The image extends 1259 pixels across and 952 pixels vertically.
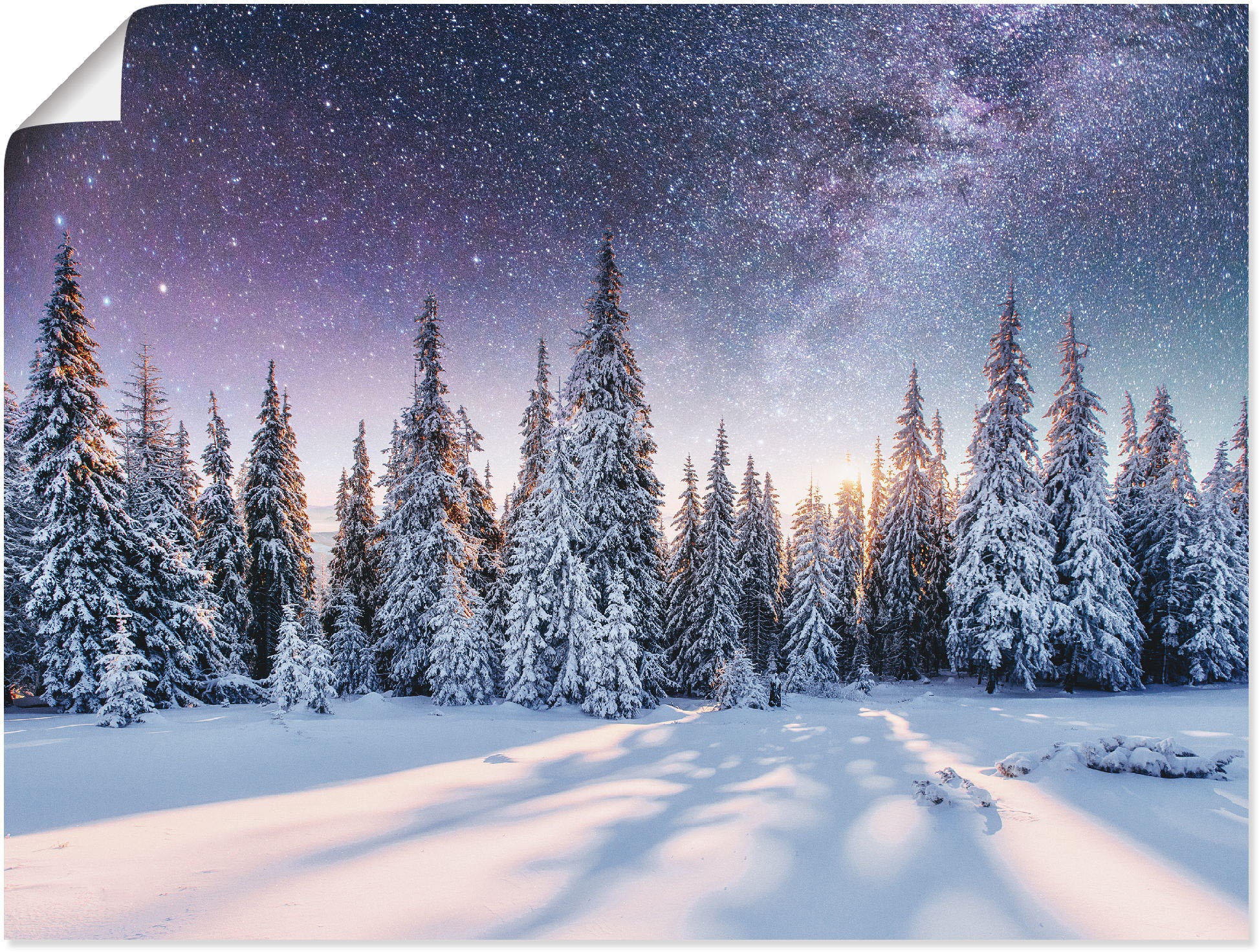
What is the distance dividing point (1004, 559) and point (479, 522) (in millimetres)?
15249

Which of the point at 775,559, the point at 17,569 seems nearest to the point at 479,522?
the point at 17,569

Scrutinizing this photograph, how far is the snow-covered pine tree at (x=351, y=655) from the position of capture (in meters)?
14.7

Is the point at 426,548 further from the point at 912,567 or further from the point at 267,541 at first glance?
the point at 912,567

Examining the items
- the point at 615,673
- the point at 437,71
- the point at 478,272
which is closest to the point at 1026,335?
the point at 478,272

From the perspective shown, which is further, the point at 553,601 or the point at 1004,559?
the point at 1004,559

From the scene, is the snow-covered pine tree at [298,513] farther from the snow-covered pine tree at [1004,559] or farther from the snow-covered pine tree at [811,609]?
the snow-covered pine tree at [1004,559]

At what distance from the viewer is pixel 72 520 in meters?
8.63

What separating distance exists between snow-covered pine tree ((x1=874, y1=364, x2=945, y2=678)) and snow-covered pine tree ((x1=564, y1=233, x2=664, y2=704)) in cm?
1167

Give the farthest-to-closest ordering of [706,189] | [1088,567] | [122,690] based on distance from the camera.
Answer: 1. [1088,567]
2. [122,690]
3. [706,189]

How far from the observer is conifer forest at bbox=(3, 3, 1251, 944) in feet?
12.3

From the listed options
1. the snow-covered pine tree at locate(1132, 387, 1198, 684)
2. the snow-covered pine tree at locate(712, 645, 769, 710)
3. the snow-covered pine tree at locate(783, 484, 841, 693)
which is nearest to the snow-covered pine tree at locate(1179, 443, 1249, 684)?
the snow-covered pine tree at locate(1132, 387, 1198, 684)

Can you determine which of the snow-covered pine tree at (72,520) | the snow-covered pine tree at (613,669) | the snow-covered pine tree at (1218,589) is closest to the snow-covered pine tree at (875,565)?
the snow-covered pine tree at (1218,589)

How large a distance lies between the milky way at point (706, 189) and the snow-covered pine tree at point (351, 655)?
9.18 m

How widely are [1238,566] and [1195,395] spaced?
2.05 meters
